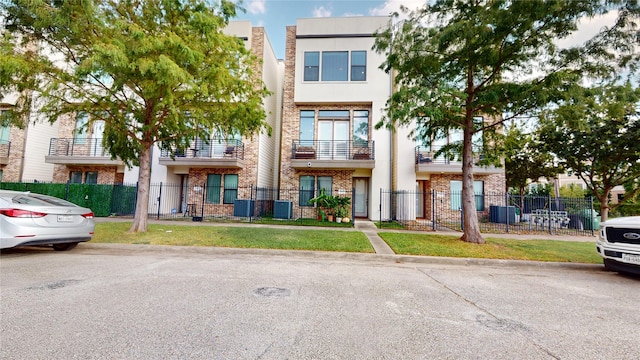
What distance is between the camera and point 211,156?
15523 mm

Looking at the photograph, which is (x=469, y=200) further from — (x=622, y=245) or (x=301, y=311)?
(x=301, y=311)

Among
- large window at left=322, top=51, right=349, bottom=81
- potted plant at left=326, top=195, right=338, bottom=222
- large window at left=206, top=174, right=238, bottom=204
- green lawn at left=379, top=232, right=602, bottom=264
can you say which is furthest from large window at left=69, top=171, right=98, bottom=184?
green lawn at left=379, top=232, right=602, bottom=264

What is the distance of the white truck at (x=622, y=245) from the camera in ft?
18.4

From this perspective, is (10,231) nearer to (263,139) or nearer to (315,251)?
(315,251)

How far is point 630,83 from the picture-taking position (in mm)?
7191

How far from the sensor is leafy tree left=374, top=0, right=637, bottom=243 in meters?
7.34

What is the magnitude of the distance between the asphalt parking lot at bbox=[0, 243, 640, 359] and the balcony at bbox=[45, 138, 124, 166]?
12.3m

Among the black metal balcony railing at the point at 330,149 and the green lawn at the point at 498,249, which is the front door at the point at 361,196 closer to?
the black metal balcony railing at the point at 330,149

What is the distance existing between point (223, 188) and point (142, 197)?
6870mm

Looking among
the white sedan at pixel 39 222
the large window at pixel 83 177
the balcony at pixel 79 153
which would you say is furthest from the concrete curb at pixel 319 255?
the large window at pixel 83 177

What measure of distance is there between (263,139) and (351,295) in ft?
45.5

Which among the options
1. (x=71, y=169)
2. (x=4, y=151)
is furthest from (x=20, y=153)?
(x=71, y=169)

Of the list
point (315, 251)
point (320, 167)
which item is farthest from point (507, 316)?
point (320, 167)

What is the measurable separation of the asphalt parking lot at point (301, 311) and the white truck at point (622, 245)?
306mm
